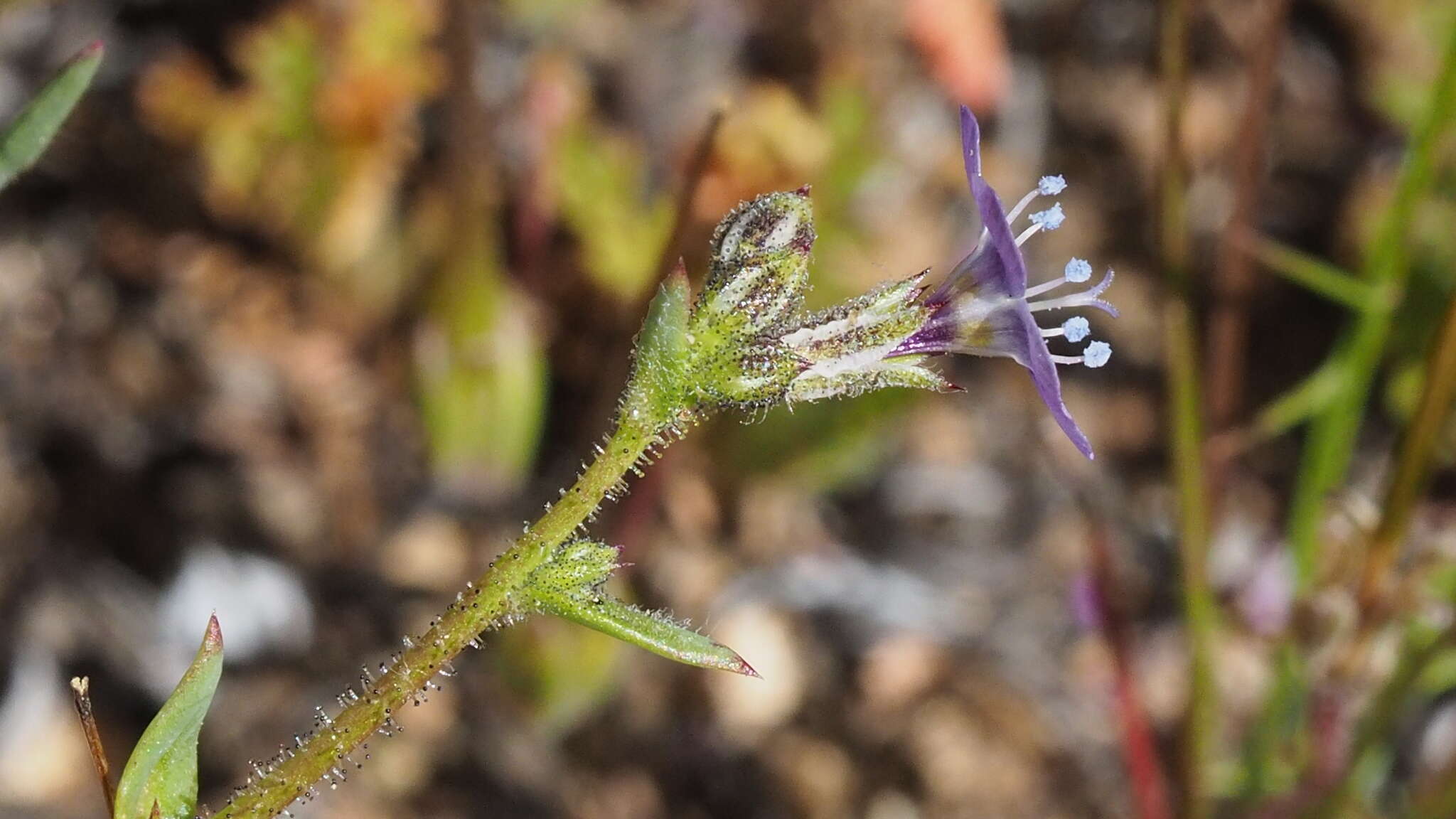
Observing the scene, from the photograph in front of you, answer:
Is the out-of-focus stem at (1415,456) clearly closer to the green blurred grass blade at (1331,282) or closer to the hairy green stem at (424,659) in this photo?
the green blurred grass blade at (1331,282)

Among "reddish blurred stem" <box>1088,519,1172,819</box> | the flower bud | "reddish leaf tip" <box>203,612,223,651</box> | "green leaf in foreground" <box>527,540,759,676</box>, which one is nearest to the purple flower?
the flower bud

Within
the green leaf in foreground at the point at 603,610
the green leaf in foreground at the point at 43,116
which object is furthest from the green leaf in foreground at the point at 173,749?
the green leaf in foreground at the point at 43,116

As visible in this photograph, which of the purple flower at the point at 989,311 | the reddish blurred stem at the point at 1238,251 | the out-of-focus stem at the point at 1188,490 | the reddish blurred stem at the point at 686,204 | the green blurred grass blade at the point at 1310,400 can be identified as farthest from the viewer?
the green blurred grass blade at the point at 1310,400

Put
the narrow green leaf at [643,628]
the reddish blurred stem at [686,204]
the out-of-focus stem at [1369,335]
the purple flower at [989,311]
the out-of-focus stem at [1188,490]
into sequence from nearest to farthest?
the narrow green leaf at [643,628]
the purple flower at [989,311]
the reddish blurred stem at [686,204]
the out-of-focus stem at [1369,335]
the out-of-focus stem at [1188,490]

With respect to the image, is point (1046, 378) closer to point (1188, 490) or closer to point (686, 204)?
point (686, 204)

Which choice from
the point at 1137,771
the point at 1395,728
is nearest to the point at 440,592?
the point at 1137,771

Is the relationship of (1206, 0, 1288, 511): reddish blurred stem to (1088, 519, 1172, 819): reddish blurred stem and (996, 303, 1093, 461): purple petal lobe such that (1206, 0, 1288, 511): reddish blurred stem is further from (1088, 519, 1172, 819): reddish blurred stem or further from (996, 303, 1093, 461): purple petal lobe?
(996, 303, 1093, 461): purple petal lobe

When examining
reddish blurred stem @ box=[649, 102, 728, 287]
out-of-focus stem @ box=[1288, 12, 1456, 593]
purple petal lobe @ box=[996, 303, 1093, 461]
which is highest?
reddish blurred stem @ box=[649, 102, 728, 287]
